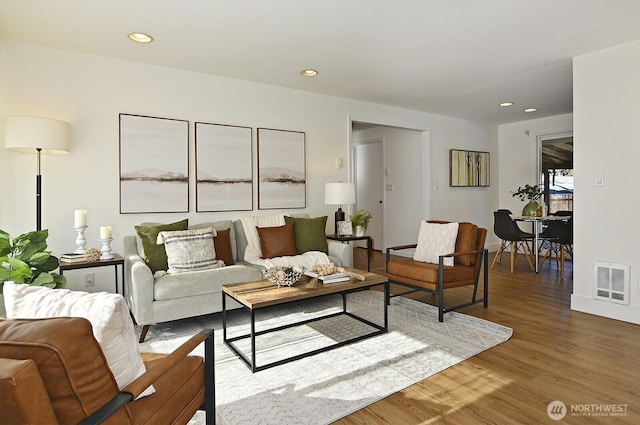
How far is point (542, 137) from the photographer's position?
6.81 m

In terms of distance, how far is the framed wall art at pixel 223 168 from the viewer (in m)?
4.12

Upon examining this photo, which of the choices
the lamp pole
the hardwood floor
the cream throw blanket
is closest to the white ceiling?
the lamp pole

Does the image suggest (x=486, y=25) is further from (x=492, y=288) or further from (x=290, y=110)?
(x=492, y=288)

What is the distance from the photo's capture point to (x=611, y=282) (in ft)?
11.5

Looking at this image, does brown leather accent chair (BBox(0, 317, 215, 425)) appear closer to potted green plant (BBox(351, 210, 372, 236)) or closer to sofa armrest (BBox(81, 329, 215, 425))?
sofa armrest (BBox(81, 329, 215, 425))

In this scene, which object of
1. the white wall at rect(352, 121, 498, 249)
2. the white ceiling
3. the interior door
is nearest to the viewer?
the white ceiling

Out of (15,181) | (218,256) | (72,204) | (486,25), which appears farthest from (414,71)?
(15,181)

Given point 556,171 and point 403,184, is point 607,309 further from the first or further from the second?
point 556,171

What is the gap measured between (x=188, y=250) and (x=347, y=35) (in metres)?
2.27

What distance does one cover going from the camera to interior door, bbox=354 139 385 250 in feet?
24.1

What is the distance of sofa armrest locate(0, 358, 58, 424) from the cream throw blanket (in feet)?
8.86

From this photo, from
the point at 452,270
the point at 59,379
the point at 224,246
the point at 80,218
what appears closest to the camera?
the point at 59,379

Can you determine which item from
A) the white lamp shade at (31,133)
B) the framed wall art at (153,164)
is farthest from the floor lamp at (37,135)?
the framed wall art at (153,164)

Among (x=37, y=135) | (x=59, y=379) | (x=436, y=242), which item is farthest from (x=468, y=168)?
(x=59, y=379)
